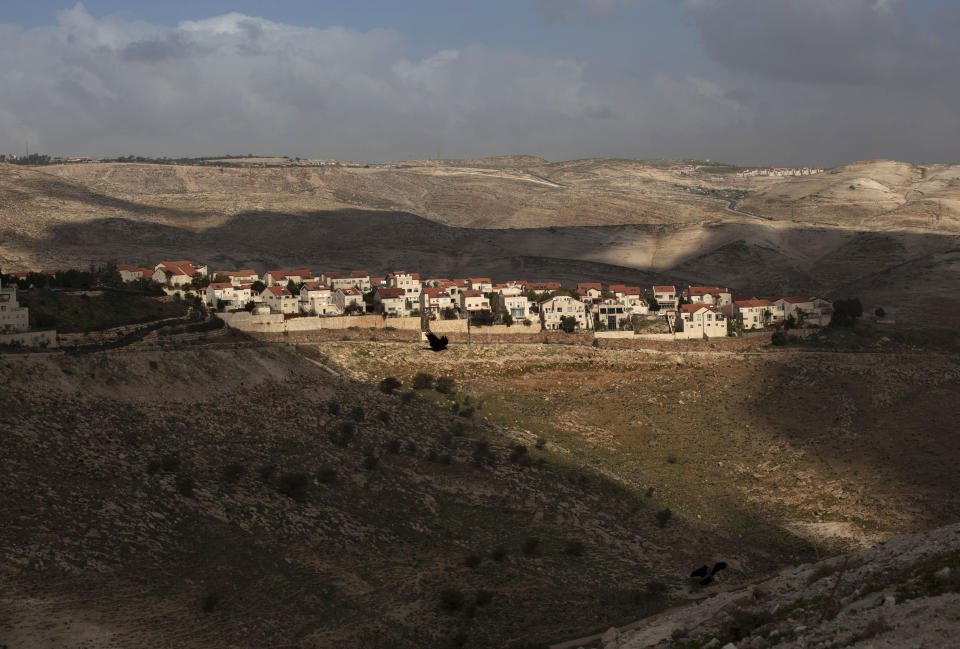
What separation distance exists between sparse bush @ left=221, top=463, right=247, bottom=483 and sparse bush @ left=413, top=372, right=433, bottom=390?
1648 cm

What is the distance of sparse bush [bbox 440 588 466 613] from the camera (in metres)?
26.4

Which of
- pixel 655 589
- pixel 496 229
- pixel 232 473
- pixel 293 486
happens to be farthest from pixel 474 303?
pixel 496 229

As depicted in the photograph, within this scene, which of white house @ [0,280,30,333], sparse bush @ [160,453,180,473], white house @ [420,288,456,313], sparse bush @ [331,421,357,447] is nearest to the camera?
sparse bush @ [160,453,180,473]

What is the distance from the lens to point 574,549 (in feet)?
104

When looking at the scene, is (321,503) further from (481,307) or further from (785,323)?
(785,323)

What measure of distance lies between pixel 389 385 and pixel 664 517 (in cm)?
1636

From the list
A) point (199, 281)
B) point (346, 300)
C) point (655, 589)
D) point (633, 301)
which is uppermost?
point (199, 281)

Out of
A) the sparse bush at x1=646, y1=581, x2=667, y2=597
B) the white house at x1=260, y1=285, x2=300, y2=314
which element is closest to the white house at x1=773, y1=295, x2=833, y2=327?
the white house at x1=260, y1=285, x2=300, y2=314

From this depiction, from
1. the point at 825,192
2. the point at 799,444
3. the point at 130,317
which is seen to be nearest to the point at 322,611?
the point at 799,444

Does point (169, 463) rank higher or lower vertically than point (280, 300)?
lower

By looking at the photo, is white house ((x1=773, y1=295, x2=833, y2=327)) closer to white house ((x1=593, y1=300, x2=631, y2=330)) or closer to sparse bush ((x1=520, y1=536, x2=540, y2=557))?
white house ((x1=593, y1=300, x2=631, y2=330))

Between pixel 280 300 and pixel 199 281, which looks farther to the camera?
pixel 199 281

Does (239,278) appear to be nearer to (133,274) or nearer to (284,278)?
(284,278)

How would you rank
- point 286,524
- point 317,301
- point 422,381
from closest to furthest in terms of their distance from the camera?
point 286,524 → point 422,381 → point 317,301
